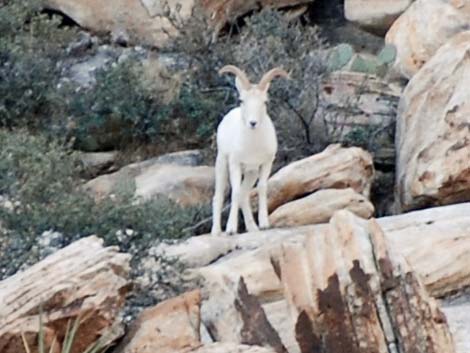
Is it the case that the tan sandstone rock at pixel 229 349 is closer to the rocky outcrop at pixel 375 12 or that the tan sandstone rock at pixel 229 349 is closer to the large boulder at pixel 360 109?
the large boulder at pixel 360 109

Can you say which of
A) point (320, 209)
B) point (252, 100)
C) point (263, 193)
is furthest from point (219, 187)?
point (252, 100)

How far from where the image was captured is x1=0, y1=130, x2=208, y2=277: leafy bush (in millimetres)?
→ 10586

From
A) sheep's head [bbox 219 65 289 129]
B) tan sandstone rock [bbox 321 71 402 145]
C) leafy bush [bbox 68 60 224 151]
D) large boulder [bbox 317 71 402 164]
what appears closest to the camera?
sheep's head [bbox 219 65 289 129]

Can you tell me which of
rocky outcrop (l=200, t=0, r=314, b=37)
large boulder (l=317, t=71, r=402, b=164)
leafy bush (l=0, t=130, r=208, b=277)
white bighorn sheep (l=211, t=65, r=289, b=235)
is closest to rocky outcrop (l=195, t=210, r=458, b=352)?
leafy bush (l=0, t=130, r=208, b=277)

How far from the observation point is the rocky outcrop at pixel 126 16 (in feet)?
58.2

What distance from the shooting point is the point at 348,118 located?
49.5ft

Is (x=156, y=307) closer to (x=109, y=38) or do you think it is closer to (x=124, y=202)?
(x=124, y=202)

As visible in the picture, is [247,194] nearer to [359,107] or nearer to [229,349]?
[359,107]

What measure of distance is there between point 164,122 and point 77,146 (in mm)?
1037

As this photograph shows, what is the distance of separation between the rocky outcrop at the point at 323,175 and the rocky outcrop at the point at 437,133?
47 cm

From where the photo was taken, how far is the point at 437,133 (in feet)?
44.9

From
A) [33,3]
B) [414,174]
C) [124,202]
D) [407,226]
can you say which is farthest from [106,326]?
[33,3]

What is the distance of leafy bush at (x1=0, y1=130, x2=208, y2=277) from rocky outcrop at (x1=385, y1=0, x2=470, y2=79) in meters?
4.73

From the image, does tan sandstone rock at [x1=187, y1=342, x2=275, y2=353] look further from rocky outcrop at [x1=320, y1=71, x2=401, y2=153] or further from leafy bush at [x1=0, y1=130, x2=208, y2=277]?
rocky outcrop at [x1=320, y1=71, x2=401, y2=153]
